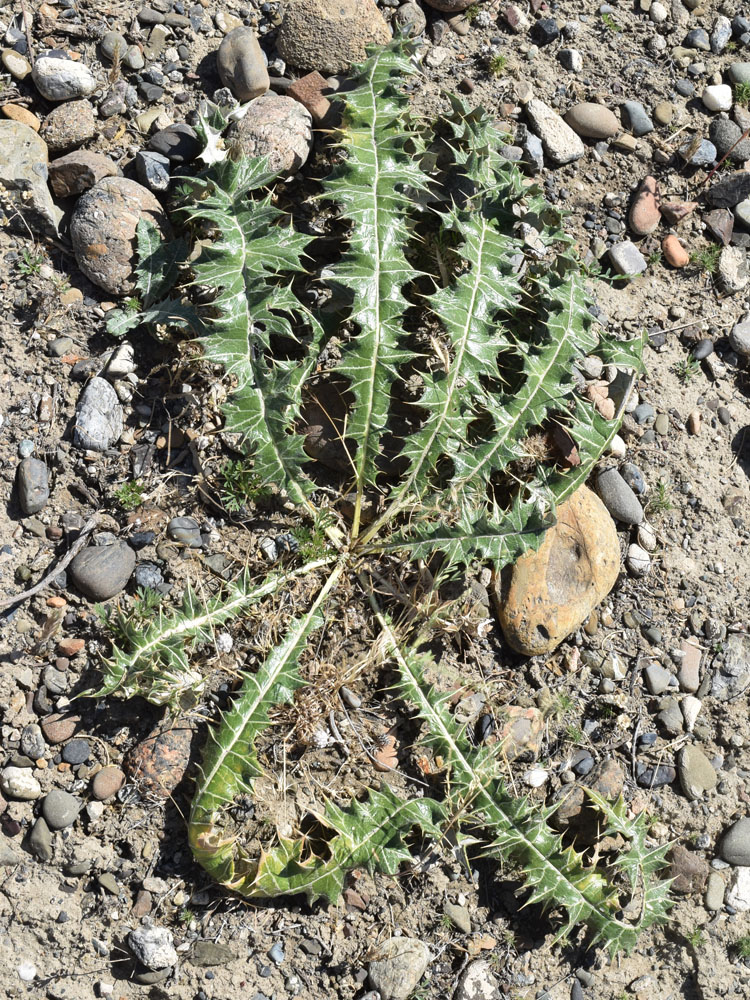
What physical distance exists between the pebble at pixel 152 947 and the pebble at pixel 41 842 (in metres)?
0.41

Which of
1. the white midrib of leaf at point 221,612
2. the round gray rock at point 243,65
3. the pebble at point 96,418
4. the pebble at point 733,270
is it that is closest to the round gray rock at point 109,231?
the pebble at point 96,418

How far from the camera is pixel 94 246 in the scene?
3484 millimetres

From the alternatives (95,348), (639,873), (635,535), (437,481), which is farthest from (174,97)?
(639,873)

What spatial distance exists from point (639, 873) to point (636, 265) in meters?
2.62

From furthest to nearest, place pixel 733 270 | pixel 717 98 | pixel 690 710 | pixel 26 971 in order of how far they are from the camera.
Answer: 1. pixel 717 98
2. pixel 733 270
3. pixel 690 710
4. pixel 26 971

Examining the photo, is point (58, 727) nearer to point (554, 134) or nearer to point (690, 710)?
point (690, 710)

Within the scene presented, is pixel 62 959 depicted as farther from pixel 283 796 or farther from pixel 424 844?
pixel 424 844

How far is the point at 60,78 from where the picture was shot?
3.62 m

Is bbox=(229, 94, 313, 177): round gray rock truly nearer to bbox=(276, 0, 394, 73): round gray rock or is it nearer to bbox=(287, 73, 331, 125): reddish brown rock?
bbox=(287, 73, 331, 125): reddish brown rock

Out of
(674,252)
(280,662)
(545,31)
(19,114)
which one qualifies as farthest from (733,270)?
(19,114)

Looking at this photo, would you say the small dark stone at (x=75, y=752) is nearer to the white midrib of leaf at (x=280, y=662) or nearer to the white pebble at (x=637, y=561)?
the white midrib of leaf at (x=280, y=662)

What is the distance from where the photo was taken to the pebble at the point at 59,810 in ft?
10.3

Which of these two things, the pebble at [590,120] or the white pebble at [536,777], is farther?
the pebble at [590,120]

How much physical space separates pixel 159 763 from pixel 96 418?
4.39ft
